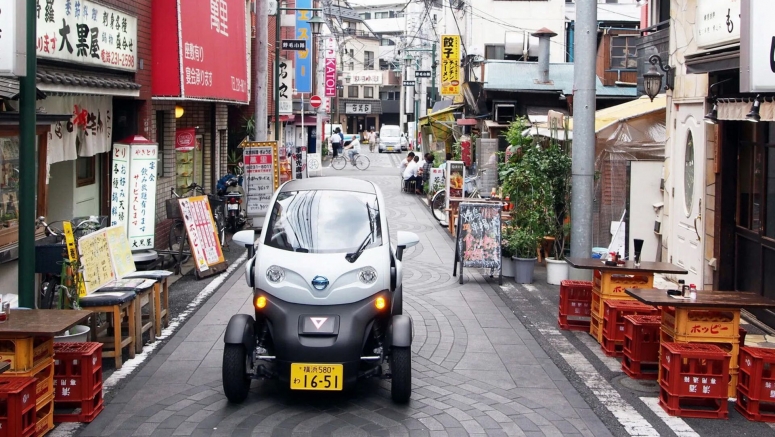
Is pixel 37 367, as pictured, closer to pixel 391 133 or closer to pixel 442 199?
pixel 442 199

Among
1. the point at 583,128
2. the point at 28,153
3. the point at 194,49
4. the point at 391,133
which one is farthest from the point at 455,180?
the point at 391,133

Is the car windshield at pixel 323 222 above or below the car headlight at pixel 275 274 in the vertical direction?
above

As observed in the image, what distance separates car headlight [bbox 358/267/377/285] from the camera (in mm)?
7629

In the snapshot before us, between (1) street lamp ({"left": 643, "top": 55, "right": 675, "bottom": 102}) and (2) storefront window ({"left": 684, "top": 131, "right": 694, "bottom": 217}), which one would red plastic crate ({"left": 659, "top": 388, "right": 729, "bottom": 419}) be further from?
(1) street lamp ({"left": 643, "top": 55, "right": 675, "bottom": 102})

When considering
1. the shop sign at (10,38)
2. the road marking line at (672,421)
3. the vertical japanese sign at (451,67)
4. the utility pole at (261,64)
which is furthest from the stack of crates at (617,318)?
the vertical japanese sign at (451,67)

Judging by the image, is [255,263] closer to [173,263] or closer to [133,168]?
[133,168]

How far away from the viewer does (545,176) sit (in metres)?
14.2

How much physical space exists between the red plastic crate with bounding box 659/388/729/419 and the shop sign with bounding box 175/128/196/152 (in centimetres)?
1373

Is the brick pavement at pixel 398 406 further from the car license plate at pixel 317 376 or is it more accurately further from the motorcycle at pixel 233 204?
the motorcycle at pixel 233 204

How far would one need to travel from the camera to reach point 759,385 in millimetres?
7152

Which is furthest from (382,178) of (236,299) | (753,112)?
(753,112)

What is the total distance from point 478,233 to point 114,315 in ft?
23.2

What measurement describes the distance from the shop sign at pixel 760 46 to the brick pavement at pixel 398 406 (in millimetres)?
3159

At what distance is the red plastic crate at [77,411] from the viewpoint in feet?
23.1
